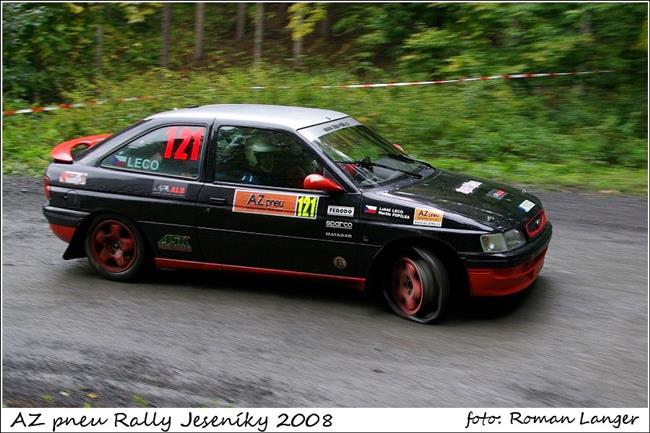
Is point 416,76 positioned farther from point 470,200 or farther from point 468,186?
point 470,200

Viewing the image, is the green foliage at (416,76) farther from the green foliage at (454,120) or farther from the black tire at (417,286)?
the black tire at (417,286)

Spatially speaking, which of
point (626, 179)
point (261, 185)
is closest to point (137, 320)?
point (261, 185)

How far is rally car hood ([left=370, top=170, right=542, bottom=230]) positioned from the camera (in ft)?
18.6

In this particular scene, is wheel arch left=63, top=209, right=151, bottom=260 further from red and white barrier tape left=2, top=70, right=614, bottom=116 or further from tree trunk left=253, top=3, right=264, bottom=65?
tree trunk left=253, top=3, right=264, bottom=65

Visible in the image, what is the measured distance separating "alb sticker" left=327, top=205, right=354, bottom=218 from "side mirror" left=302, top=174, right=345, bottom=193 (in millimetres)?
129

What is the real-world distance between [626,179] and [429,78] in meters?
6.52

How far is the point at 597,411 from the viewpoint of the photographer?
4430 millimetres

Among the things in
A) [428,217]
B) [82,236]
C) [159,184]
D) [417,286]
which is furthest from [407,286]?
[82,236]

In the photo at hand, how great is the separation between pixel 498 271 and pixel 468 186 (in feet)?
3.25

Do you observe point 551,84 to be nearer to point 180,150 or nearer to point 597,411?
point 180,150

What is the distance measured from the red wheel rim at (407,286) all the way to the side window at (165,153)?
184 centimetres

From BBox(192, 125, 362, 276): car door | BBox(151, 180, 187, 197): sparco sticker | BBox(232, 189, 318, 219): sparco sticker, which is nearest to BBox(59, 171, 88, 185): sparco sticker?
BBox(151, 180, 187, 197): sparco sticker

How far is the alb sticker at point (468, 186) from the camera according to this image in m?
6.18

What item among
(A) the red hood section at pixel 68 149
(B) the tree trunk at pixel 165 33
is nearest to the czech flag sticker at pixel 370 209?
(A) the red hood section at pixel 68 149
